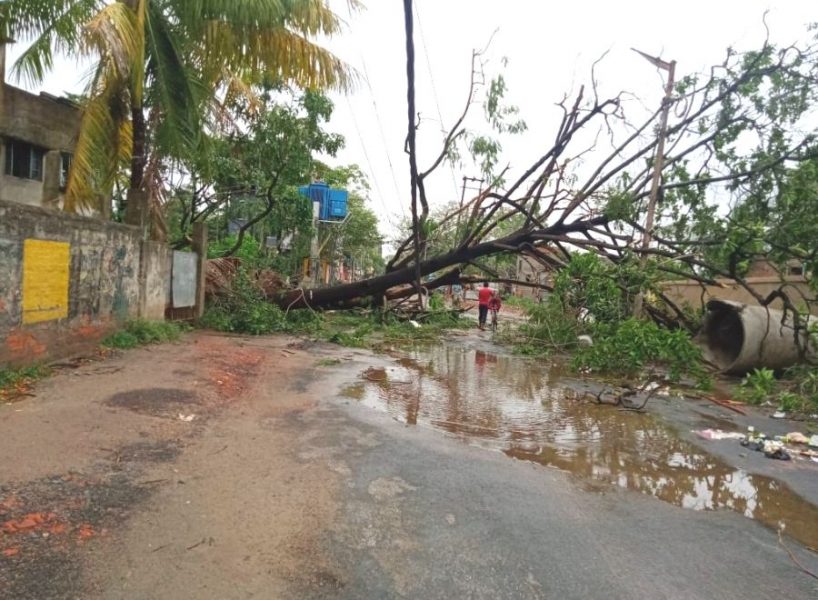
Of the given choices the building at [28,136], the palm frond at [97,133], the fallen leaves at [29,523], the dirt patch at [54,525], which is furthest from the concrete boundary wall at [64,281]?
the building at [28,136]

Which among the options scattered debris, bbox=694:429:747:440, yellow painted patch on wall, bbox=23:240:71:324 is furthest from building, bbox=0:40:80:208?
scattered debris, bbox=694:429:747:440

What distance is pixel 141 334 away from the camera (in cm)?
911

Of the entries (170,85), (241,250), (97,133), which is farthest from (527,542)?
(241,250)

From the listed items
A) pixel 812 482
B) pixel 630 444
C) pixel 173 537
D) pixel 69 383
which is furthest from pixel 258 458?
pixel 812 482

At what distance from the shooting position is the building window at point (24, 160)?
14609 mm

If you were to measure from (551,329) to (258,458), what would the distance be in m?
9.39

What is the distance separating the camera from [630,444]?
5.64m

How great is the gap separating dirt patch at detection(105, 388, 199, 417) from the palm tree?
415 centimetres

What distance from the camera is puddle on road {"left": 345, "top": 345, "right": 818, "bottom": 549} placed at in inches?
171

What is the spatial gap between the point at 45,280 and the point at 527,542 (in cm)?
644

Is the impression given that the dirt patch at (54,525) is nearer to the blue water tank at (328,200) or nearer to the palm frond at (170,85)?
the palm frond at (170,85)

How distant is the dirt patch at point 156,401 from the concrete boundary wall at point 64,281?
4.92 feet

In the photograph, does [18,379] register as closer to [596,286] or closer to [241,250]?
[596,286]

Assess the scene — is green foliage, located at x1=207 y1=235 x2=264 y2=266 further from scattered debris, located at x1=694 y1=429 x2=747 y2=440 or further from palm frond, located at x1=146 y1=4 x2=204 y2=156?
scattered debris, located at x1=694 y1=429 x2=747 y2=440
